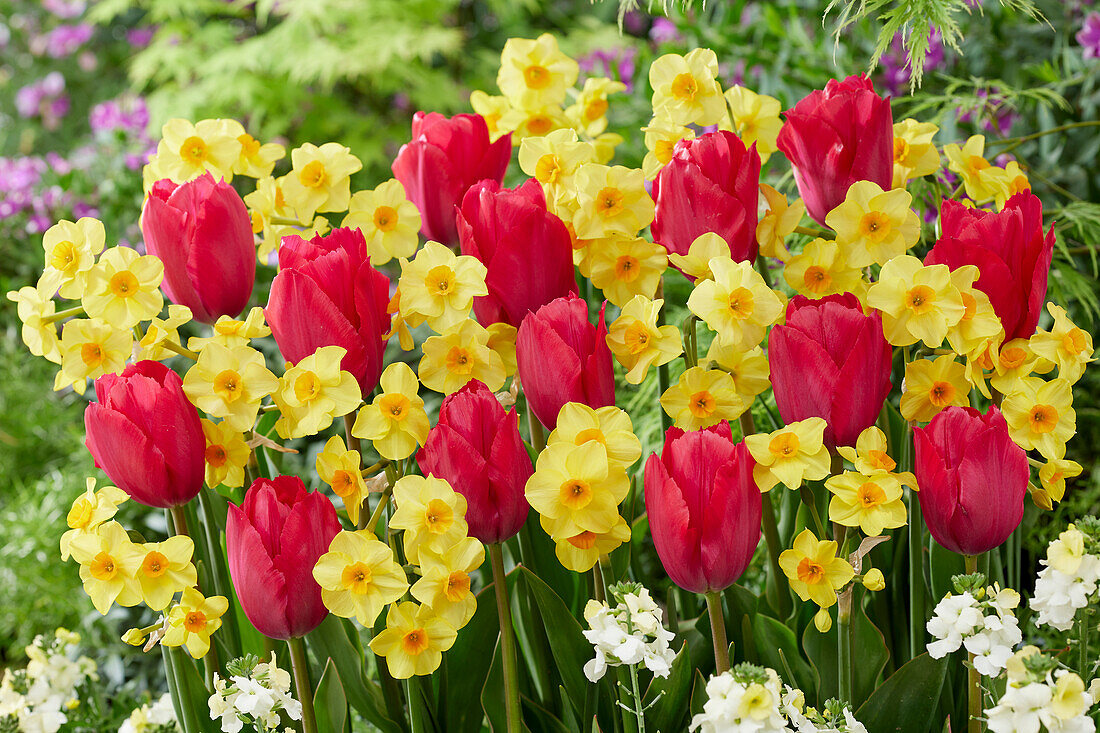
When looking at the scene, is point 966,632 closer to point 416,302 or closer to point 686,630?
point 686,630

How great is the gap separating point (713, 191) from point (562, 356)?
0.17 m

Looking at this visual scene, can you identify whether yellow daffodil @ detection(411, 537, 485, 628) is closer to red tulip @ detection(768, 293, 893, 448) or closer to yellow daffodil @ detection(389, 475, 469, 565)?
yellow daffodil @ detection(389, 475, 469, 565)

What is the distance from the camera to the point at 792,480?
0.60 meters

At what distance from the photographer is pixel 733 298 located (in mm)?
642

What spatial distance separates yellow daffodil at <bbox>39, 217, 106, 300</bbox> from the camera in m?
0.71

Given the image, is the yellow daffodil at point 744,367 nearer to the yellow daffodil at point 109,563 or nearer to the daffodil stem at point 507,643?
the daffodil stem at point 507,643

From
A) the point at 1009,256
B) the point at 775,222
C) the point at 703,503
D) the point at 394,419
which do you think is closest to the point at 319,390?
the point at 394,419

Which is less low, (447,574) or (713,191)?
(713,191)

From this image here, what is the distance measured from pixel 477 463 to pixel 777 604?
0.35 m

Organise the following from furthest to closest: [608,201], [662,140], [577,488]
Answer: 1. [662,140]
2. [608,201]
3. [577,488]

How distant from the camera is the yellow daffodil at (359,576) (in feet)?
2.02

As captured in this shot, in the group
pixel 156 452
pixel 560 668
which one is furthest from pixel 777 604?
pixel 156 452

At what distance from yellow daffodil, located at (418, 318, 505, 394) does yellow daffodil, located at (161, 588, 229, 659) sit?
22cm

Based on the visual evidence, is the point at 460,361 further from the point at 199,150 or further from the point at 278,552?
the point at 199,150
